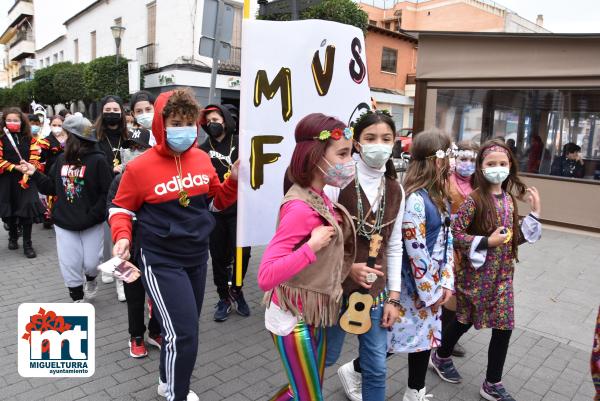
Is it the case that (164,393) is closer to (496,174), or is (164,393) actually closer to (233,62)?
(496,174)

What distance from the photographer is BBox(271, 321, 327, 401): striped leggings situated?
205 centimetres

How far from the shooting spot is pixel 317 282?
6.61 feet

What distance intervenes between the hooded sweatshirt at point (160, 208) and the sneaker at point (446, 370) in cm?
194

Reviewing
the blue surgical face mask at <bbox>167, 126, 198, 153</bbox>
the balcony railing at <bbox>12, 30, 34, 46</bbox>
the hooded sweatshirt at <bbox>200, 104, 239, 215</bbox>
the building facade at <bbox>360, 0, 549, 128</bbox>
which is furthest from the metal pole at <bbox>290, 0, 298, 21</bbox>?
the balcony railing at <bbox>12, 30, 34, 46</bbox>

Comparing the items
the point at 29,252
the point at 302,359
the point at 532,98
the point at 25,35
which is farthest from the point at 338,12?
the point at 25,35

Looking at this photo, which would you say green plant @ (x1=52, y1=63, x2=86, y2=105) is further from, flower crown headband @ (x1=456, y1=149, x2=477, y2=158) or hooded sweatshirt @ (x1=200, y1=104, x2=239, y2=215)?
flower crown headband @ (x1=456, y1=149, x2=477, y2=158)

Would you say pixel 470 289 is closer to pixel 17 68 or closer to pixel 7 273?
pixel 7 273

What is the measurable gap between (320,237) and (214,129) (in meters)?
2.45

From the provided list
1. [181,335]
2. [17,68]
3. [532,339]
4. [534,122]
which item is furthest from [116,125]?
[17,68]

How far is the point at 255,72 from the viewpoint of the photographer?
305cm

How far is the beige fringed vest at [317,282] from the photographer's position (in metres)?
2.01

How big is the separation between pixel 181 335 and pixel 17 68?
58.8 metres

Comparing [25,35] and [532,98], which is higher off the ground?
[25,35]

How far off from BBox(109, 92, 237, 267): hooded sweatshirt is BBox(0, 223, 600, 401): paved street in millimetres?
1088
